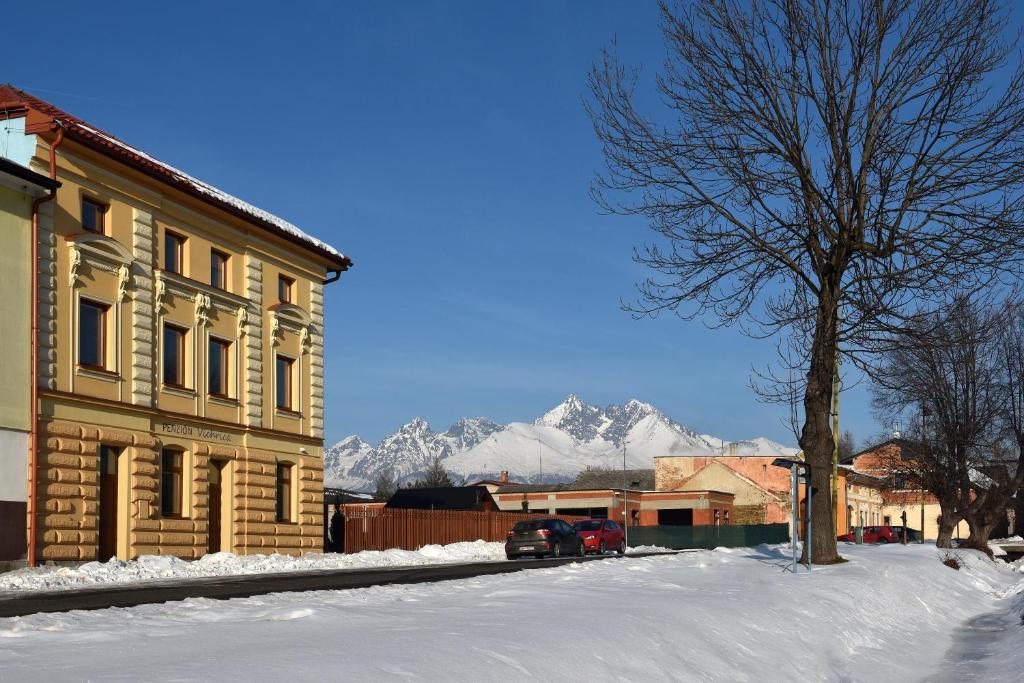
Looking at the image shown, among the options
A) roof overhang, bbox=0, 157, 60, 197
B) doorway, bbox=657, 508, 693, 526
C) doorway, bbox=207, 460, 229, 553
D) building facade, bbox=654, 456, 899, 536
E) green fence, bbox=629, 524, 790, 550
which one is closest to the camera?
roof overhang, bbox=0, 157, 60, 197

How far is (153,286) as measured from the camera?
31.2 meters

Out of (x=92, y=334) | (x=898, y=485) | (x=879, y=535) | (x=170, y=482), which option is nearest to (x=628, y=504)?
(x=879, y=535)

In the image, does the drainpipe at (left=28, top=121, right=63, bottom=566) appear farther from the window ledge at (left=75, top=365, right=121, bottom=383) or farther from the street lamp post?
the street lamp post

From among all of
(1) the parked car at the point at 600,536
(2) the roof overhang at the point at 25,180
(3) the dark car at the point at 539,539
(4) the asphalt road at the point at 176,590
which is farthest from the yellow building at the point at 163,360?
(1) the parked car at the point at 600,536

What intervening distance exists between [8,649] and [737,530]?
58.8 metres

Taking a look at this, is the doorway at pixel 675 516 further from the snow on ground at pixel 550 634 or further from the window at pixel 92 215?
the snow on ground at pixel 550 634

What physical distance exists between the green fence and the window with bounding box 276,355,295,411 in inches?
1195

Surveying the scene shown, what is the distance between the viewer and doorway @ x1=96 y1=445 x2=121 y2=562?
2895 cm

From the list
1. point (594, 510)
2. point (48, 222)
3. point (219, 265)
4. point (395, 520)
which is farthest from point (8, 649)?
point (594, 510)

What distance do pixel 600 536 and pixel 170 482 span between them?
18.1 meters

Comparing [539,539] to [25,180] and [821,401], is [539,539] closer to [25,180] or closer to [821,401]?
[821,401]

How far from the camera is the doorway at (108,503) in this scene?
2895cm

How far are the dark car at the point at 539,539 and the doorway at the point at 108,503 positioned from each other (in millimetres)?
14423

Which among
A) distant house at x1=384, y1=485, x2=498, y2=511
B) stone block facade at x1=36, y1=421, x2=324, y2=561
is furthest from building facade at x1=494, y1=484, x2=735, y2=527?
stone block facade at x1=36, y1=421, x2=324, y2=561
